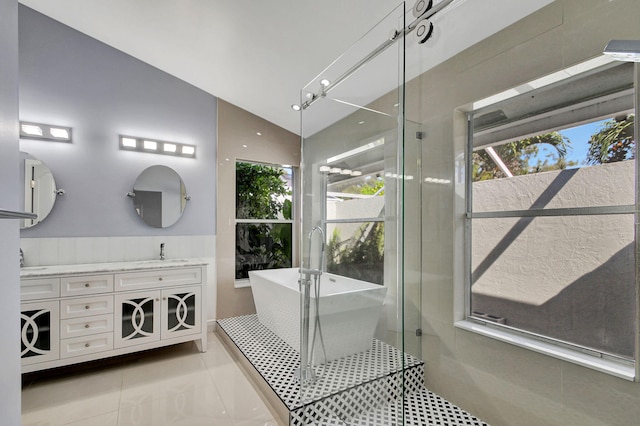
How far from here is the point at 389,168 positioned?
6.00ft

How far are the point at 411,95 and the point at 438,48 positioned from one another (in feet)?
0.98

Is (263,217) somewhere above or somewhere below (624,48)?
below

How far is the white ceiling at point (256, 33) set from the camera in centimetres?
184

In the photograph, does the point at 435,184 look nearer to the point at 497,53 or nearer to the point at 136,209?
the point at 497,53

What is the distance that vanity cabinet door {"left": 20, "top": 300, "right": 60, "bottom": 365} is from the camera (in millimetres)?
2406

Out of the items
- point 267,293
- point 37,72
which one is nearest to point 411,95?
point 267,293

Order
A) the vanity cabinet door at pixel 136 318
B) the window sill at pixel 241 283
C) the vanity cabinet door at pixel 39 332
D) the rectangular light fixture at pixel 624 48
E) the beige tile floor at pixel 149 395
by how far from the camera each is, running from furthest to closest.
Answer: the window sill at pixel 241 283, the vanity cabinet door at pixel 136 318, the vanity cabinet door at pixel 39 332, the beige tile floor at pixel 149 395, the rectangular light fixture at pixel 624 48

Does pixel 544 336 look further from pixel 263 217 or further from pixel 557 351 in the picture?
pixel 263 217

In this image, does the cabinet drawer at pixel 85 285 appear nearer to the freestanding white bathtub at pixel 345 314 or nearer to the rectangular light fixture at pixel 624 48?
the freestanding white bathtub at pixel 345 314

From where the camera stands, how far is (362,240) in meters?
1.95

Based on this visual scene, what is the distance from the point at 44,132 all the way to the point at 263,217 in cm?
233

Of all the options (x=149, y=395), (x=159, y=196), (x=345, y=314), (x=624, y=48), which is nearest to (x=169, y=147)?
(x=159, y=196)

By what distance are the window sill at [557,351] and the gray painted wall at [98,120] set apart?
299cm

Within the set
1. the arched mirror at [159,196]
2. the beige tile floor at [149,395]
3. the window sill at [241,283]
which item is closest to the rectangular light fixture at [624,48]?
the beige tile floor at [149,395]
